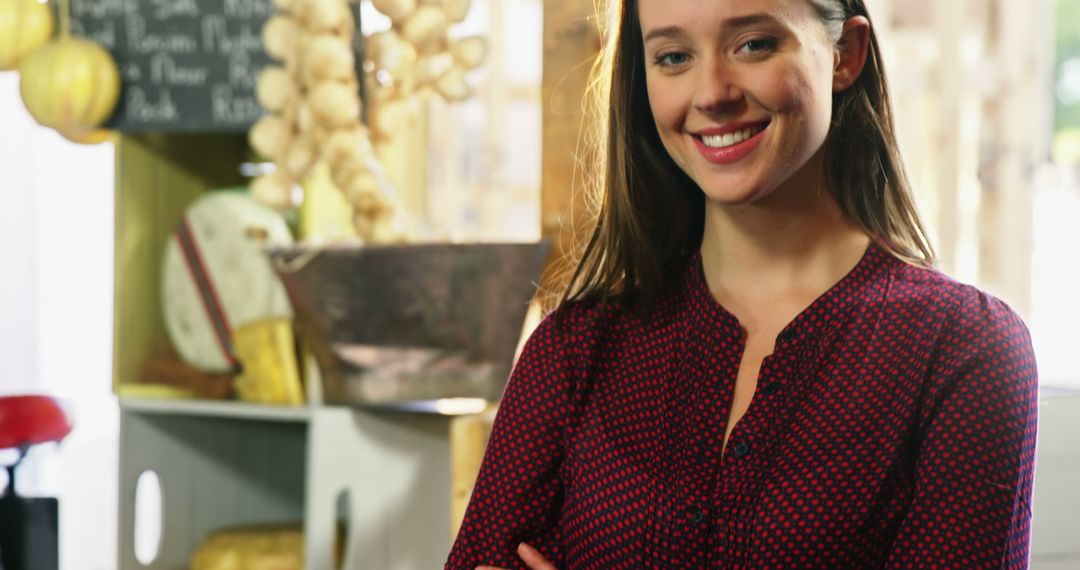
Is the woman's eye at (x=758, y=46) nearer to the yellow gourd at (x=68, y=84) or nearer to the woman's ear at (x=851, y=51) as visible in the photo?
the woman's ear at (x=851, y=51)

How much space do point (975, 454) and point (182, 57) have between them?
142 cm

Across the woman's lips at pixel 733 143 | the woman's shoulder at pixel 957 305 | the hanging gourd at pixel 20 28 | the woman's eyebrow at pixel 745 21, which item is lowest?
the woman's shoulder at pixel 957 305

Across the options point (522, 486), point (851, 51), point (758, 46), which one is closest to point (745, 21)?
point (758, 46)

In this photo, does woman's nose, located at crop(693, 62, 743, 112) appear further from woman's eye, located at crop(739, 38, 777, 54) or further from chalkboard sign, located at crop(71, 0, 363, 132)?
chalkboard sign, located at crop(71, 0, 363, 132)

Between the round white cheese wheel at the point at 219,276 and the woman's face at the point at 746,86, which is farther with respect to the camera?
the round white cheese wheel at the point at 219,276

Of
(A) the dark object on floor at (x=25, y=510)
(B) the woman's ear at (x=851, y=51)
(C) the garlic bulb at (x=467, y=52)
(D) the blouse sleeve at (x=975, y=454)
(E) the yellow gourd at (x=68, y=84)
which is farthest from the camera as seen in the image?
(E) the yellow gourd at (x=68, y=84)

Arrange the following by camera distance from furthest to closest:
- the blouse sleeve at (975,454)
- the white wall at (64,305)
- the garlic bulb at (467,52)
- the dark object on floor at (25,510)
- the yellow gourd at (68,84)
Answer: the white wall at (64,305)
the yellow gourd at (68,84)
the garlic bulb at (467,52)
the dark object on floor at (25,510)
the blouse sleeve at (975,454)

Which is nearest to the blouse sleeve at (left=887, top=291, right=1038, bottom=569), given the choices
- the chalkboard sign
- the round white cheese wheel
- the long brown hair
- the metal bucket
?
the long brown hair

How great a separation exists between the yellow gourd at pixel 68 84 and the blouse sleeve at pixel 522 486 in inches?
40.0

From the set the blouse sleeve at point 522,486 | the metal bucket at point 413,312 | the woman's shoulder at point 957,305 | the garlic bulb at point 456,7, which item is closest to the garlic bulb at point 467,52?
the garlic bulb at point 456,7

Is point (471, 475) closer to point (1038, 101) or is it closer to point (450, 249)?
point (450, 249)

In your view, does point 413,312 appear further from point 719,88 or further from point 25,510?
point 719,88

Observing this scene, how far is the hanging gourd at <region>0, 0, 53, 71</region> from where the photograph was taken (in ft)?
6.33

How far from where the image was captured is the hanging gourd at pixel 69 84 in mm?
1885
